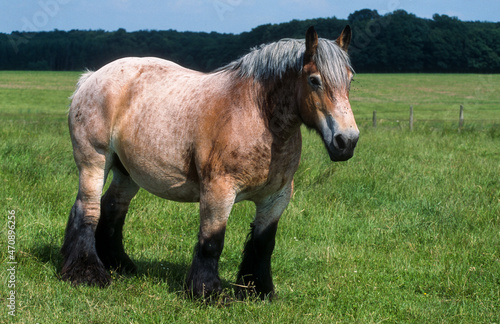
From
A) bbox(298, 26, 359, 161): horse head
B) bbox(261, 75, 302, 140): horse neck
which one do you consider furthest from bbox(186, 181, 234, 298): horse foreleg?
bbox(298, 26, 359, 161): horse head

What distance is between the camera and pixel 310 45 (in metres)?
3.65

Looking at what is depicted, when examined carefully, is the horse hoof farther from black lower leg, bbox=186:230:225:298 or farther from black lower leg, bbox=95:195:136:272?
black lower leg, bbox=186:230:225:298

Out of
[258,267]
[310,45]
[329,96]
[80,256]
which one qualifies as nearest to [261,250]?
[258,267]

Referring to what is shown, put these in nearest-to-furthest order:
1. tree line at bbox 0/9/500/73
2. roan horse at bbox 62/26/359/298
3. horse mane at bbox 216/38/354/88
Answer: horse mane at bbox 216/38/354/88 < roan horse at bbox 62/26/359/298 < tree line at bbox 0/9/500/73

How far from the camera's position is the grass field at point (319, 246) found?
4176 mm

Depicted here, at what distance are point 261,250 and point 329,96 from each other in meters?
1.60

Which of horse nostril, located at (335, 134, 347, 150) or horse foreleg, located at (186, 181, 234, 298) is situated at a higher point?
horse nostril, located at (335, 134, 347, 150)

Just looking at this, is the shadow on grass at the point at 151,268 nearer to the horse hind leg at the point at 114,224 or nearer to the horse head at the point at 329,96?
the horse hind leg at the point at 114,224

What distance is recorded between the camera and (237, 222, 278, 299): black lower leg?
4488mm

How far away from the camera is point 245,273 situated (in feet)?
15.1

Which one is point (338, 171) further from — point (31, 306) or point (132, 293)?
point (31, 306)

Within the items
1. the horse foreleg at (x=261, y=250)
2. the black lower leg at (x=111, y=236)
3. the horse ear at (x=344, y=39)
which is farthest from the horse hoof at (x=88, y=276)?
the horse ear at (x=344, y=39)

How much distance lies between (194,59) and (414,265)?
159ft

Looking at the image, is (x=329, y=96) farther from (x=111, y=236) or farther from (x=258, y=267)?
(x=111, y=236)
